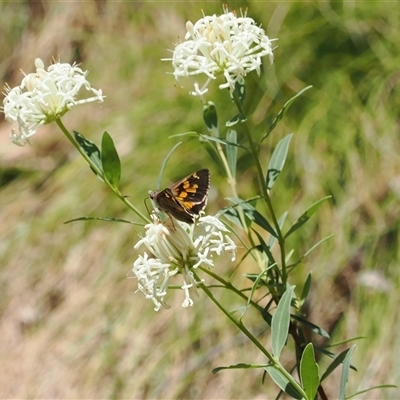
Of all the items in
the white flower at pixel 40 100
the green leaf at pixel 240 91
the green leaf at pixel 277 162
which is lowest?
the green leaf at pixel 277 162

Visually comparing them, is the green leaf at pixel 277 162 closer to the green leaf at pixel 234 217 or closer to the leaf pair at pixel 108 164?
the green leaf at pixel 234 217

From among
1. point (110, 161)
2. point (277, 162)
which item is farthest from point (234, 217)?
point (110, 161)

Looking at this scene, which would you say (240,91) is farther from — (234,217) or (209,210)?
(209,210)

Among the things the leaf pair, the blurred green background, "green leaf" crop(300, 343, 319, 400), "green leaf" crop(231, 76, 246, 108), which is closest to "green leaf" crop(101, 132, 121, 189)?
the leaf pair

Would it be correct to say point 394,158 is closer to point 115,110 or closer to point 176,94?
point 176,94

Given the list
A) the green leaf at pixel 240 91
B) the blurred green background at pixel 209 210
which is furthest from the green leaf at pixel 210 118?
the blurred green background at pixel 209 210
